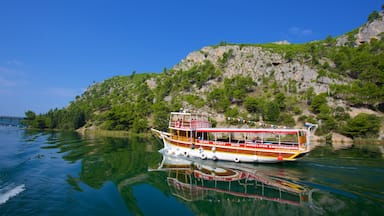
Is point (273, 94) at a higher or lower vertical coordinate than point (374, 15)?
lower


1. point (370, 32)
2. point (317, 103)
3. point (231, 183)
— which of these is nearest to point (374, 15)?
point (370, 32)

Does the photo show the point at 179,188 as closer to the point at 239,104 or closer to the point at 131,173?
the point at 131,173

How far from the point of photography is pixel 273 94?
92.6 metres

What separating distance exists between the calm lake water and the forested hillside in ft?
86.2

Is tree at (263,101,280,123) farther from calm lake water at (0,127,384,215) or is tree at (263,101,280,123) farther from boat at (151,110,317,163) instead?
calm lake water at (0,127,384,215)

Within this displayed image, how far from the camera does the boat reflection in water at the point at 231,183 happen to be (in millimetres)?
14820

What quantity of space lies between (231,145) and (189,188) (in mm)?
11533

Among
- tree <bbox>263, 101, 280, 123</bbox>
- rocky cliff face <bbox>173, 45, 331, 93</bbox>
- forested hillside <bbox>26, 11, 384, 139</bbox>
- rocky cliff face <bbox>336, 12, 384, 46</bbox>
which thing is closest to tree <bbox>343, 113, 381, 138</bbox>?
forested hillside <bbox>26, 11, 384, 139</bbox>

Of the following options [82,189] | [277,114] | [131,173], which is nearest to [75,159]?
[131,173]

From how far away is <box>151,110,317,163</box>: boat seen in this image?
24750mm

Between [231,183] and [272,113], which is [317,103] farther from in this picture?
[231,183]

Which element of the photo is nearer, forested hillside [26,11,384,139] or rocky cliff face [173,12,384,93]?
forested hillside [26,11,384,139]

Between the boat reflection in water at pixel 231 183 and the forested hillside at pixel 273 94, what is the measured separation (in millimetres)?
23777

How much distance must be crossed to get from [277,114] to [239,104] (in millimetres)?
24410
